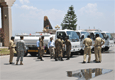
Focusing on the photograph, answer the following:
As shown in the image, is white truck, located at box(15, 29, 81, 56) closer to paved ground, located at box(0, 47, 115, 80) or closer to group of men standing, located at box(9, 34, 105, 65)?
group of men standing, located at box(9, 34, 105, 65)

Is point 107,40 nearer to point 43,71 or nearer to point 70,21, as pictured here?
point 43,71

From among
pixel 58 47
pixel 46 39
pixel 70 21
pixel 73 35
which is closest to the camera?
pixel 58 47

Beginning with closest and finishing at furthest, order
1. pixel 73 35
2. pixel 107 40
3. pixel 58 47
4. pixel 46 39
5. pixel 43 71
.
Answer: pixel 43 71, pixel 58 47, pixel 46 39, pixel 73 35, pixel 107 40

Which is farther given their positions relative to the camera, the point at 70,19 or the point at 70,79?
the point at 70,19

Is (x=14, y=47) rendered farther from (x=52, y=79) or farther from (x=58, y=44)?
(x=52, y=79)

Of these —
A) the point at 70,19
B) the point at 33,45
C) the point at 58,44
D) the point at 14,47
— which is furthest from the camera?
the point at 70,19

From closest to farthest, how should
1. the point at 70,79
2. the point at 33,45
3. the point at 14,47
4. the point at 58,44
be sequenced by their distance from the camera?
the point at 70,79 → the point at 14,47 → the point at 58,44 → the point at 33,45

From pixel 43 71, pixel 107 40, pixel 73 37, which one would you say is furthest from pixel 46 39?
pixel 107 40

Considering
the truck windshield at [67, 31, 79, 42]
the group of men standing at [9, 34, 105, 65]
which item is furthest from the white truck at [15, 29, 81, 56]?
the group of men standing at [9, 34, 105, 65]

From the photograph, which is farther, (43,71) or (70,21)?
(70,21)

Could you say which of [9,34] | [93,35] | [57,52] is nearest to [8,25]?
[9,34]

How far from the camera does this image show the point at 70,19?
7206 cm

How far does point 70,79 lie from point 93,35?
646 inches

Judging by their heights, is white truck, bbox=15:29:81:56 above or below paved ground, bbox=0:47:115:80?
above
